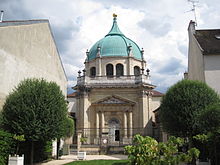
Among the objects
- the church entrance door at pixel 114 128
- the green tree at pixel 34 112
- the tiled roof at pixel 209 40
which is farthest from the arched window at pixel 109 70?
the green tree at pixel 34 112

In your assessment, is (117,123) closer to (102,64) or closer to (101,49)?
(102,64)

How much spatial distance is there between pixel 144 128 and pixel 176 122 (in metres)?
14.4

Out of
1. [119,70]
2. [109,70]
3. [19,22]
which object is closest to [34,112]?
[19,22]

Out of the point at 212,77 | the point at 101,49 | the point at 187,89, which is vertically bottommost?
the point at 187,89

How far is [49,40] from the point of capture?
23297 millimetres

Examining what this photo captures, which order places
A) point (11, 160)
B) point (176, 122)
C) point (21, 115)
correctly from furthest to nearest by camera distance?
point (176, 122)
point (21, 115)
point (11, 160)

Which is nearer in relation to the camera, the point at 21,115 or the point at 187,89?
the point at 21,115

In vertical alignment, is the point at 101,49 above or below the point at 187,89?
above

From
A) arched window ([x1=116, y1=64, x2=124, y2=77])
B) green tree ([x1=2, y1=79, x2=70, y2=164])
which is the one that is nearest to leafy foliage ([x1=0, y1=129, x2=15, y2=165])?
green tree ([x1=2, y1=79, x2=70, y2=164])

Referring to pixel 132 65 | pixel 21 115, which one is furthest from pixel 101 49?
pixel 21 115

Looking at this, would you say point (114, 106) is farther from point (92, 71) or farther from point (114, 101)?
point (92, 71)

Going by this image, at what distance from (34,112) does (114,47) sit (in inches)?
978

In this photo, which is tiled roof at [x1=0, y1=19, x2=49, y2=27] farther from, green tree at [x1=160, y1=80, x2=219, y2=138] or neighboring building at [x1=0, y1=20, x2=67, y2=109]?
green tree at [x1=160, y1=80, x2=219, y2=138]

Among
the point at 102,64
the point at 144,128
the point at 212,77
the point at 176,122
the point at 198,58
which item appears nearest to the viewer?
the point at 176,122
